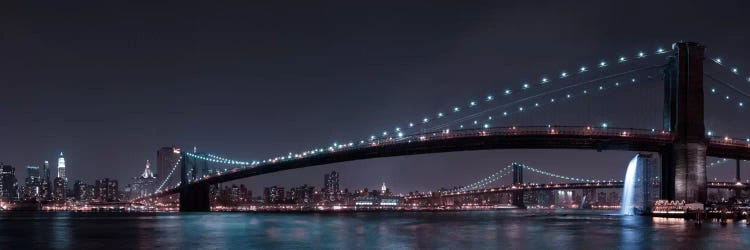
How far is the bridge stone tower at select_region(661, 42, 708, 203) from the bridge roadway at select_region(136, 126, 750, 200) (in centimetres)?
124

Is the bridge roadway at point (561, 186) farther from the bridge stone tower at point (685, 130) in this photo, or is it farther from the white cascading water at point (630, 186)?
the bridge stone tower at point (685, 130)

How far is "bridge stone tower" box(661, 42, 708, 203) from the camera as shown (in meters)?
60.2

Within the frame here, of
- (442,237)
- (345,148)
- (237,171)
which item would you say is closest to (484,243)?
(442,237)

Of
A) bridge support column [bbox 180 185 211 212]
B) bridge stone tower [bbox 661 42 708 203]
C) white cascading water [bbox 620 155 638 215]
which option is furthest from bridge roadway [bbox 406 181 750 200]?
bridge support column [bbox 180 185 211 212]

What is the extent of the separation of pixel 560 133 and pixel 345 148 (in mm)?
22994

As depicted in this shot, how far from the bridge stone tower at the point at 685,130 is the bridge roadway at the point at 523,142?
1235 millimetres

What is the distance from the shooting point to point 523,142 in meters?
71.6

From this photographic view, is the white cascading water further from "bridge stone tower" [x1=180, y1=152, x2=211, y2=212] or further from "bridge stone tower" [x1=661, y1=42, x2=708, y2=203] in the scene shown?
"bridge stone tower" [x1=180, y1=152, x2=211, y2=212]

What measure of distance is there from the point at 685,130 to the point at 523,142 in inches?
568

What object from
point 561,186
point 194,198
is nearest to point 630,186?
point 194,198

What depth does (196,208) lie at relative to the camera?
100 meters

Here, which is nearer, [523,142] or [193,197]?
[523,142]

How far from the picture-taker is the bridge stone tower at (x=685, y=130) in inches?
2368

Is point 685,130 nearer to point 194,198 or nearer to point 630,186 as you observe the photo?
point 630,186
